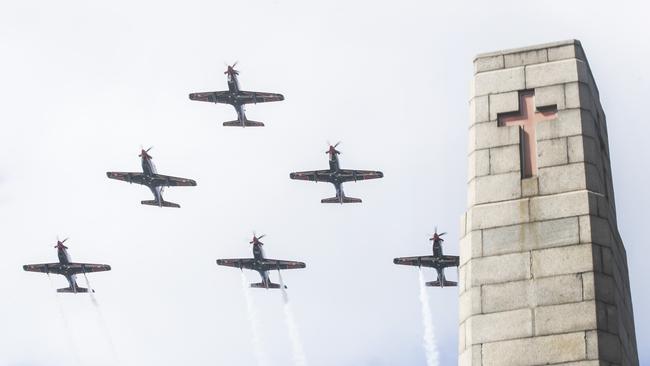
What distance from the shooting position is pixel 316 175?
131500mm

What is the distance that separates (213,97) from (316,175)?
15810mm

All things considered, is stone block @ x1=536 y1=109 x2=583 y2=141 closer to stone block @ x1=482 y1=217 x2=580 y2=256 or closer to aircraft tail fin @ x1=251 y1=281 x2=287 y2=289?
stone block @ x1=482 y1=217 x2=580 y2=256

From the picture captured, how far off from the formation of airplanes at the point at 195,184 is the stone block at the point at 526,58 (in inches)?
4038

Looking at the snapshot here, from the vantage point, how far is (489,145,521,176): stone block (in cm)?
2514

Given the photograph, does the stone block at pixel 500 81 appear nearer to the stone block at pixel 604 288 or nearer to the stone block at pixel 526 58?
the stone block at pixel 526 58

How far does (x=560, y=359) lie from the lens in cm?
2297

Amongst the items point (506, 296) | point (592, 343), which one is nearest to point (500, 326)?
point (506, 296)

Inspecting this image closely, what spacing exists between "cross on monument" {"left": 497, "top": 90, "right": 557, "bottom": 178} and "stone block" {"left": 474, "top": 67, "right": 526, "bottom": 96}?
24 centimetres

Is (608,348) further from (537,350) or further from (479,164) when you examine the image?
(479,164)

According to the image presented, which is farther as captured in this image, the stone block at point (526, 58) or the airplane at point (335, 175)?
the airplane at point (335, 175)

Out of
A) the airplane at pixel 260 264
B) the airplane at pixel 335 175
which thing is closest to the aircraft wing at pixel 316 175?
the airplane at pixel 335 175

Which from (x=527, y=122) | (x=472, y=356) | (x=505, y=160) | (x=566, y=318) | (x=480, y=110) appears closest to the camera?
(x=566, y=318)

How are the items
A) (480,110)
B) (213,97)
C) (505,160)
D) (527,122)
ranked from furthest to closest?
(213,97) → (480,110) → (527,122) → (505,160)

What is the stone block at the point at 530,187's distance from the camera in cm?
2470
